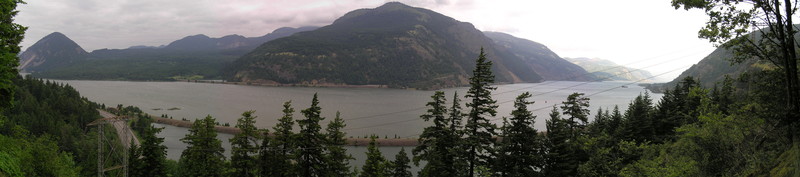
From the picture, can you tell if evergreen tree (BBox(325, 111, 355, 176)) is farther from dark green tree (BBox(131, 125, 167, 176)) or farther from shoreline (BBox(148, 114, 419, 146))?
shoreline (BBox(148, 114, 419, 146))

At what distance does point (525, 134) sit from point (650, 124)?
58.7 feet

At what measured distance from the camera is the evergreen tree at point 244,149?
73.7ft

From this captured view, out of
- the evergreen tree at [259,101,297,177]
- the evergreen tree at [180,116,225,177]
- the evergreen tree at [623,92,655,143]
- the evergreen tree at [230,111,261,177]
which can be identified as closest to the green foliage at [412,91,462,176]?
the evergreen tree at [259,101,297,177]

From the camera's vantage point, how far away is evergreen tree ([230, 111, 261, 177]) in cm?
2245

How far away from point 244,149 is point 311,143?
459 cm

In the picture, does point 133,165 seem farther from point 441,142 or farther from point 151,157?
point 441,142

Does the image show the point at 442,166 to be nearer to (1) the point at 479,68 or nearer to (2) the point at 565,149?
(1) the point at 479,68

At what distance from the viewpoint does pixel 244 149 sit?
2223 centimetres

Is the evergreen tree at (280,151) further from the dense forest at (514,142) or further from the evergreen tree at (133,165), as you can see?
the evergreen tree at (133,165)

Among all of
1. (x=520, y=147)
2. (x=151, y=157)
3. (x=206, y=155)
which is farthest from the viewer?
(x=151, y=157)

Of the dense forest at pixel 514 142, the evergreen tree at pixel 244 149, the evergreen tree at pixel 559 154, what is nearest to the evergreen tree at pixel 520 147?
the dense forest at pixel 514 142

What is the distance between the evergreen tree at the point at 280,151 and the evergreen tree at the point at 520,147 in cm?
1241

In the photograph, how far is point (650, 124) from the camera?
99.8 ft

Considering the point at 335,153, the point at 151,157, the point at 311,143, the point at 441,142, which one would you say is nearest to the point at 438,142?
the point at 441,142
